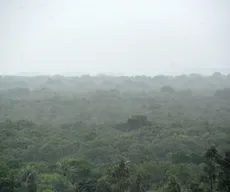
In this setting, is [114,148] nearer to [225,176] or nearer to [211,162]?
[211,162]

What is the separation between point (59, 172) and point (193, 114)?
4365cm

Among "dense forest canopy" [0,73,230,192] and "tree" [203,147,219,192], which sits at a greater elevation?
"tree" [203,147,219,192]

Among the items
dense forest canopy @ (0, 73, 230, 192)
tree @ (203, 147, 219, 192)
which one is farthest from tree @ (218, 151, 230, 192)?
tree @ (203, 147, 219, 192)

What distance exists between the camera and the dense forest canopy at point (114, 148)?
2847 cm

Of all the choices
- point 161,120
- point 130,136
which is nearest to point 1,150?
point 130,136

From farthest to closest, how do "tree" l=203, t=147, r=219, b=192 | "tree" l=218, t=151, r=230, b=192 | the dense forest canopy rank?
the dense forest canopy < "tree" l=203, t=147, r=219, b=192 < "tree" l=218, t=151, r=230, b=192

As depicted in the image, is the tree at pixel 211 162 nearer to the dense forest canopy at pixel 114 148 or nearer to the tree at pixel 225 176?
the dense forest canopy at pixel 114 148

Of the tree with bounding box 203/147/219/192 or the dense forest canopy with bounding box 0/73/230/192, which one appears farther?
the dense forest canopy with bounding box 0/73/230/192

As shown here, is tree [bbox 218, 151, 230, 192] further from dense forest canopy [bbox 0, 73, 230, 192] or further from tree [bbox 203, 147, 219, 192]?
tree [bbox 203, 147, 219, 192]

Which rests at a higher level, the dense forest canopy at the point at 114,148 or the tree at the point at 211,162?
the tree at the point at 211,162

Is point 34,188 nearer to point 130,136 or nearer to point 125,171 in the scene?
point 125,171

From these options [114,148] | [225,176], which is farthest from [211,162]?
[114,148]

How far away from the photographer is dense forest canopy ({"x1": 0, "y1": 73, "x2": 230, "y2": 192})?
28.5 m

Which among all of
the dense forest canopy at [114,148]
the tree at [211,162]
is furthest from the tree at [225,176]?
the tree at [211,162]
